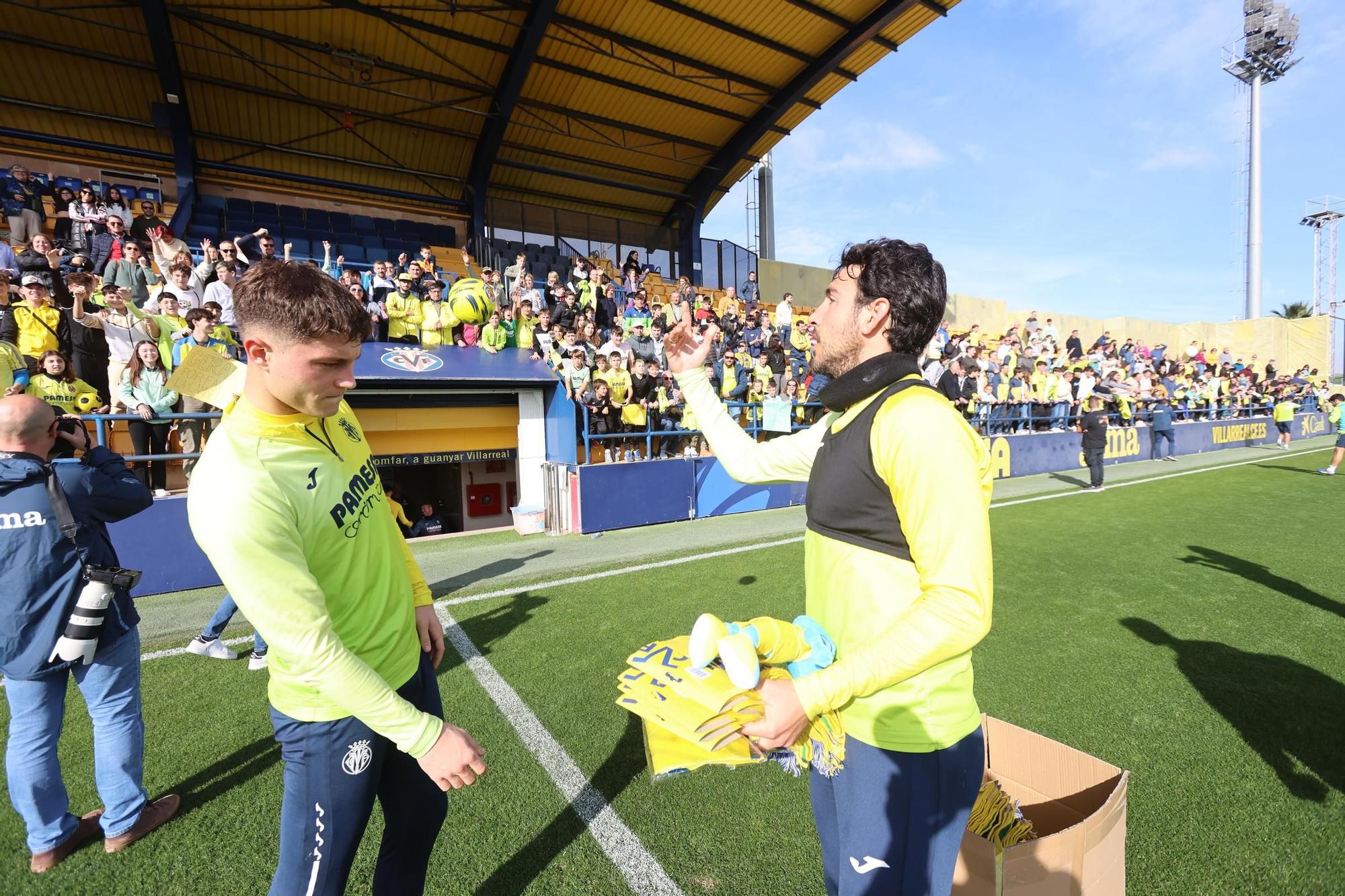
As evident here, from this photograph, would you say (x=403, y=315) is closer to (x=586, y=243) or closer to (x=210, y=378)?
(x=210, y=378)

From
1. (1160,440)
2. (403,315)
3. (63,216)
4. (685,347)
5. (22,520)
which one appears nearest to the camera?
(685,347)

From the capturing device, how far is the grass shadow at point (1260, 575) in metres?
5.25

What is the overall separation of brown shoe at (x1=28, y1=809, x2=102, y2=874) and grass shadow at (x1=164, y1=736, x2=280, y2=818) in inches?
12.2

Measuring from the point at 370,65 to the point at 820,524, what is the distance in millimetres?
18036

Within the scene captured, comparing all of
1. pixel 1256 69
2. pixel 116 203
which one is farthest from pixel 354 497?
pixel 1256 69

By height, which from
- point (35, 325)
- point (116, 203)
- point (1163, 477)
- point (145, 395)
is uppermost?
point (116, 203)

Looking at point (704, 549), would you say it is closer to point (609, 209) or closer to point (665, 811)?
point (665, 811)

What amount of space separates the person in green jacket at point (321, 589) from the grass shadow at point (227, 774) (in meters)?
1.92

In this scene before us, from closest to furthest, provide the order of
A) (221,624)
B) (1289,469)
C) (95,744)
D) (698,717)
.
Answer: (698,717)
(95,744)
(221,624)
(1289,469)

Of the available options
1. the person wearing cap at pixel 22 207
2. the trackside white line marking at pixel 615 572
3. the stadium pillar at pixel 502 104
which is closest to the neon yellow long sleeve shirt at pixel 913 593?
the trackside white line marking at pixel 615 572

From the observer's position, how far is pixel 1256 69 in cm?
4300

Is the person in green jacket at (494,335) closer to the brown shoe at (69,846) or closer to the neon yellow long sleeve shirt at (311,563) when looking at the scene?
the brown shoe at (69,846)

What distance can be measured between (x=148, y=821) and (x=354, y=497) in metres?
2.48

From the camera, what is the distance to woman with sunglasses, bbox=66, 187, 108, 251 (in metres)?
10.1
